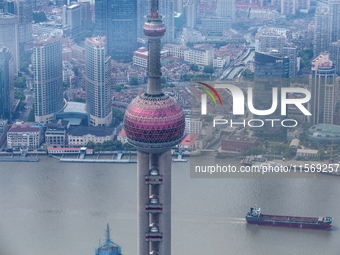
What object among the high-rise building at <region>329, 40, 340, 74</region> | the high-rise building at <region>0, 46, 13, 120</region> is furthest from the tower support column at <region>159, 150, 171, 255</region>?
the high-rise building at <region>329, 40, 340, 74</region>

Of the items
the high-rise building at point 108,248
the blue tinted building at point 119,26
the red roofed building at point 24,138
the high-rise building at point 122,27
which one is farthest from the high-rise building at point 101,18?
the high-rise building at point 108,248

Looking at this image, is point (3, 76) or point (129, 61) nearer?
point (3, 76)

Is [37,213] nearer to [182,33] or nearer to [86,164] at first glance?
[86,164]

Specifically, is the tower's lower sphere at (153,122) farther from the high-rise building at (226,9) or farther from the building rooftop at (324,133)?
the high-rise building at (226,9)

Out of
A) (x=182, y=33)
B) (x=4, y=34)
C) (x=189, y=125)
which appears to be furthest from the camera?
(x=182, y=33)

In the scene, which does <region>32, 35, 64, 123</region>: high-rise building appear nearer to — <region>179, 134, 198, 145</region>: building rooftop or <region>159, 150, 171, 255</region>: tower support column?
<region>179, 134, 198, 145</region>: building rooftop

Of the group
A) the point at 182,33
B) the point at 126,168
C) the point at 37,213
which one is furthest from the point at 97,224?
the point at 182,33
